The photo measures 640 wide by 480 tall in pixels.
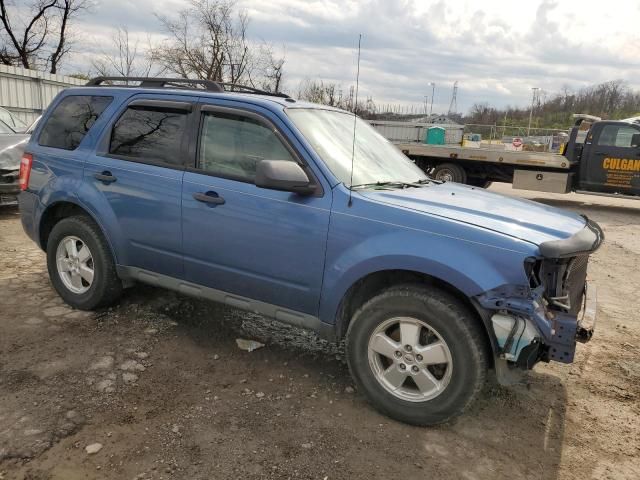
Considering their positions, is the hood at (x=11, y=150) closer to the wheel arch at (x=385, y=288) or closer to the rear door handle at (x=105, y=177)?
the rear door handle at (x=105, y=177)

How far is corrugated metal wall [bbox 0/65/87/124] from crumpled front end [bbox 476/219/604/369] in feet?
54.2

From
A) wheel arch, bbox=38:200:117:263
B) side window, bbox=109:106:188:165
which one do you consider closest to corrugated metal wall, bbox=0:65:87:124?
wheel arch, bbox=38:200:117:263

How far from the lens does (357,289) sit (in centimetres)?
329

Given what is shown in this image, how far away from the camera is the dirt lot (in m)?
2.68

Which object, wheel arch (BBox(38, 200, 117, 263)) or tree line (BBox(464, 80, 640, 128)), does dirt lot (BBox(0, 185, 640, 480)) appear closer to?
wheel arch (BBox(38, 200, 117, 263))

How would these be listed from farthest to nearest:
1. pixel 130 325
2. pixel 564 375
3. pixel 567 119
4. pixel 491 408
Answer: pixel 567 119
pixel 130 325
pixel 564 375
pixel 491 408

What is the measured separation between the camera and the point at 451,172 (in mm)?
13766

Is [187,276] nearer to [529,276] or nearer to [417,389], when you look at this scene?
[417,389]

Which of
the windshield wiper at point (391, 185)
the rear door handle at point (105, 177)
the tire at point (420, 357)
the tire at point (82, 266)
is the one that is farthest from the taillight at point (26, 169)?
the tire at point (420, 357)

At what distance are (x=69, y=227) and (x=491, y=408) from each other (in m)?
3.53

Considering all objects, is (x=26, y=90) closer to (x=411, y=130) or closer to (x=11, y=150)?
(x=11, y=150)

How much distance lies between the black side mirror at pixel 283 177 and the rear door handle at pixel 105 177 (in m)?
1.46

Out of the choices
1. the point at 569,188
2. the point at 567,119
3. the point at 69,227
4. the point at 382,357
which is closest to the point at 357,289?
the point at 382,357

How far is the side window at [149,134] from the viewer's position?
152 inches
